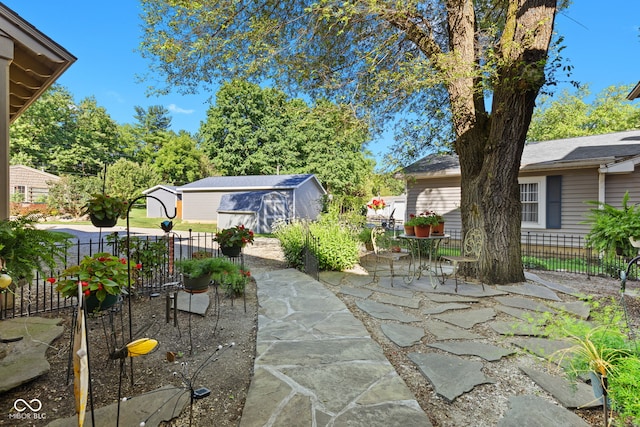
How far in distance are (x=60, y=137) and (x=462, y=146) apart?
109 feet

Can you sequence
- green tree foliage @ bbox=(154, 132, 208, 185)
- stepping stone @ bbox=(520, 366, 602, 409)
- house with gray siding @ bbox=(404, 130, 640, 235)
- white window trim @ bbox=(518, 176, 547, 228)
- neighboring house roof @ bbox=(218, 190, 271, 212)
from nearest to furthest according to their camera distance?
stepping stone @ bbox=(520, 366, 602, 409)
house with gray siding @ bbox=(404, 130, 640, 235)
white window trim @ bbox=(518, 176, 547, 228)
neighboring house roof @ bbox=(218, 190, 271, 212)
green tree foliage @ bbox=(154, 132, 208, 185)

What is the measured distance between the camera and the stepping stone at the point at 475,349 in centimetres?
271

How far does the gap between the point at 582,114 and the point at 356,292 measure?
25.2 meters

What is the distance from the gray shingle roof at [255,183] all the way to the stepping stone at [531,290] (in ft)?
40.1

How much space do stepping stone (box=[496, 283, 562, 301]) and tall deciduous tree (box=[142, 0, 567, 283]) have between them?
0.72 feet

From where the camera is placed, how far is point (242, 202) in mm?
16688

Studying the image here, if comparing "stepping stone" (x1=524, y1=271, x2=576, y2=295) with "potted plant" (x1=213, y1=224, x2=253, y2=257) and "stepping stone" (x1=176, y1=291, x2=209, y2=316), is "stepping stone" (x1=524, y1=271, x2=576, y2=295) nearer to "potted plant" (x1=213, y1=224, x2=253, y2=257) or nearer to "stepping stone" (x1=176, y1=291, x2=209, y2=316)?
"potted plant" (x1=213, y1=224, x2=253, y2=257)

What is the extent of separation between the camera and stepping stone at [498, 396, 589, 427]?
1.82 metres

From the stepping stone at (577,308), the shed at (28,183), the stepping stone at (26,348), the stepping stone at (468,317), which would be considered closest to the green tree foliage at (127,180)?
the shed at (28,183)

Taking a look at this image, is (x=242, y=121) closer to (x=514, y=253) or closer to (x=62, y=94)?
(x=62, y=94)

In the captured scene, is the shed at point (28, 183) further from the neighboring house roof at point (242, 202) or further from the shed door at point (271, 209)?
the shed door at point (271, 209)

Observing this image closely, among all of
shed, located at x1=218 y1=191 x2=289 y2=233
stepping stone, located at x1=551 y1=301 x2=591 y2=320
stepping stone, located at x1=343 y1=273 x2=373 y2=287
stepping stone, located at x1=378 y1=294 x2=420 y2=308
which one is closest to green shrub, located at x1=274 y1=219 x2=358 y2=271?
stepping stone, located at x1=343 y1=273 x2=373 y2=287

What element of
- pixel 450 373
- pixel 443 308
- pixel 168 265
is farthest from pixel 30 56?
pixel 443 308

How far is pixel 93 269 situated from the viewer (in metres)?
2.16
